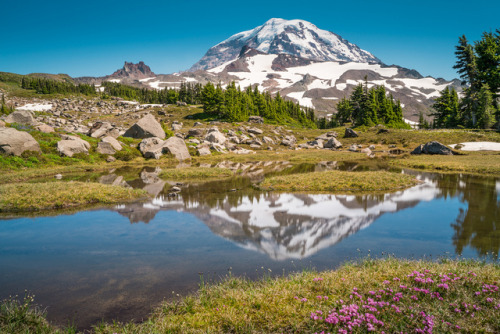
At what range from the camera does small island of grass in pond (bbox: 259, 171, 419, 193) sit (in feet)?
80.0

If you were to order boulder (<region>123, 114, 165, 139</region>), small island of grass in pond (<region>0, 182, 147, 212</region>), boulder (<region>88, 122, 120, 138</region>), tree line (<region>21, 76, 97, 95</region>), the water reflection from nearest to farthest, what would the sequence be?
the water reflection, small island of grass in pond (<region>0, 182, 147, 212</region>), boulder (<region>88, 122, 120, 138</region>), boulder (<region>123, 114, 165, 139</region>), tree line (<region>21, 76, 97, 95</region>)

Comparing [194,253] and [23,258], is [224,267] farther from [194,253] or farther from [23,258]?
[23,258]

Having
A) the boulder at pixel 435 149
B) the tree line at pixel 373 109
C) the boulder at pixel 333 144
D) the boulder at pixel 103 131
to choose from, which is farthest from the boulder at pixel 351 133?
the boulder at pixel 103 131

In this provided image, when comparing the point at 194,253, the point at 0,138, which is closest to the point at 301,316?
the point at 194,253

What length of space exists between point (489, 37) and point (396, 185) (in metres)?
59.5

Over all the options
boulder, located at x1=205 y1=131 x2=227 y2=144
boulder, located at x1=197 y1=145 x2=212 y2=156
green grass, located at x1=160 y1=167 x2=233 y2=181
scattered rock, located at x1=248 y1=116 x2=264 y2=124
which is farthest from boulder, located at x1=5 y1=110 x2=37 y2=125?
scattered rock, located at x1=248 y1=116 x2=264 y2=124

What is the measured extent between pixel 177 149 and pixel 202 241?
146 feet

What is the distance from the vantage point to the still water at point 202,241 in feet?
29.3

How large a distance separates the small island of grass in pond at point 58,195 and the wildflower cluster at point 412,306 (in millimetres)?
19789

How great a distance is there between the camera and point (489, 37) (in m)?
58.8

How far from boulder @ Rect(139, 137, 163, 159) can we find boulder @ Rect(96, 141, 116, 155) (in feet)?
18.9

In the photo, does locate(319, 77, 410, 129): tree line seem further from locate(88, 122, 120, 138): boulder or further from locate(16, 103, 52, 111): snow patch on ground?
locate(16, 103, 52, 111): snow patch on ground

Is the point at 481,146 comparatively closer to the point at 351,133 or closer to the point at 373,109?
the point at 351,133

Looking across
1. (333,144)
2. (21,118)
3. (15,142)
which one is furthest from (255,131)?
(15,142)
